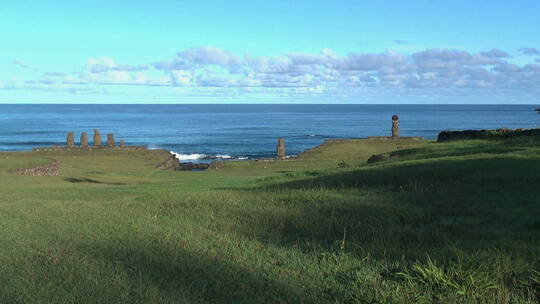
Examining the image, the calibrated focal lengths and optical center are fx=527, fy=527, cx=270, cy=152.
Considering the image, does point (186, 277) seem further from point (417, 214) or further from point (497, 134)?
point (497, 134)

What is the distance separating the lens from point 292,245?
6.96 m

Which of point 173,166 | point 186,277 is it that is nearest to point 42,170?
point 173,166

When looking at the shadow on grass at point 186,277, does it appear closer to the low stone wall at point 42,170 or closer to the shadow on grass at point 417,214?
the shadow on grass at point 417,214

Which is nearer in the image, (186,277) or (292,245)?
(186,277)

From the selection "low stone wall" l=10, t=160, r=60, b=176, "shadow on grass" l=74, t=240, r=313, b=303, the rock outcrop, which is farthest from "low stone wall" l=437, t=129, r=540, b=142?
"low stone wall" l=10, t=160, r=60, b=176

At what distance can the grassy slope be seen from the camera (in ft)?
16.6

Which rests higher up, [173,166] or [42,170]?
[42,170]

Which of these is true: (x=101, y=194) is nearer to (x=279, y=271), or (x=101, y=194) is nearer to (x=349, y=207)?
(x=349, y=207)

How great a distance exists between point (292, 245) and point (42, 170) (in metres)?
22.1

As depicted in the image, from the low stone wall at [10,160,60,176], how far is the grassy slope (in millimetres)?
13464

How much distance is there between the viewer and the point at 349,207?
9.56 meters

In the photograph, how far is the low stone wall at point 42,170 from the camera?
24620mm

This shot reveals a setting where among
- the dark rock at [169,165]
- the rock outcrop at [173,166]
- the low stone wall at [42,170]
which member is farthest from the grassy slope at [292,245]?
the rock outcrop at [173,166]

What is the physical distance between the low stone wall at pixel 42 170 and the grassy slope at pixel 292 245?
530 inches
